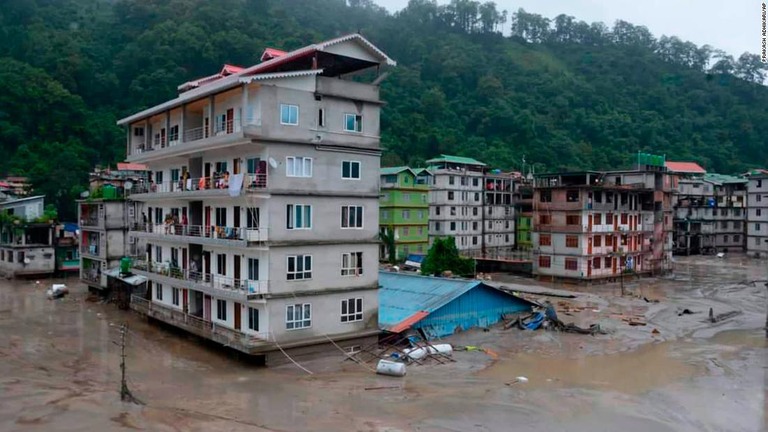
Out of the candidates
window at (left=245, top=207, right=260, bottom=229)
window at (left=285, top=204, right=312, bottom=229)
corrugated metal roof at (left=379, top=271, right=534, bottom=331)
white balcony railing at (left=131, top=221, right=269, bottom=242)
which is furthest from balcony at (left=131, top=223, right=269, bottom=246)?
corrugated metal roof at (left=379, top=271, right=534, bottom=331)

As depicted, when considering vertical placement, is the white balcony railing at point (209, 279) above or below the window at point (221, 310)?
above

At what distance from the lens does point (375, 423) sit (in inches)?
760

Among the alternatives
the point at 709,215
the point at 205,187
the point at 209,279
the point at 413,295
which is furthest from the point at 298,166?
the point at 709,215

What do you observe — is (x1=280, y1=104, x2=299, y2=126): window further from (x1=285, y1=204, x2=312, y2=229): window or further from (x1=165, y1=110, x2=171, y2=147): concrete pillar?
(x1=165, y1=110, x2=171, y2=147): concrete pillar

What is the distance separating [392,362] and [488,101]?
104 meters

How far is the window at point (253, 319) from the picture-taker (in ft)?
84.5

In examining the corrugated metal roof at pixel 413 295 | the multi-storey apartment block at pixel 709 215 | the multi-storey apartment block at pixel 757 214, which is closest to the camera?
the corrugated metal roof at pixel 413 295

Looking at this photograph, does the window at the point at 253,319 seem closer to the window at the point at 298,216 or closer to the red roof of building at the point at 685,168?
the window at the point at 298,216

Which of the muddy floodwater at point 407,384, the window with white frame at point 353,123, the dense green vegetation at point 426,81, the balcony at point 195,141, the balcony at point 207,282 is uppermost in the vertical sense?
the dense green vegetation at point 426,81

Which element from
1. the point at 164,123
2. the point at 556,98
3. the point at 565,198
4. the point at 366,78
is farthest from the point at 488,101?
the point at 164,123

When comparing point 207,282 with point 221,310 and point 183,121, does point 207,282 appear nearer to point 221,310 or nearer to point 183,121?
point 221,310

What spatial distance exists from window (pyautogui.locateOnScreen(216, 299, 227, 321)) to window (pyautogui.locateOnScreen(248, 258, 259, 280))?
10.0 ft

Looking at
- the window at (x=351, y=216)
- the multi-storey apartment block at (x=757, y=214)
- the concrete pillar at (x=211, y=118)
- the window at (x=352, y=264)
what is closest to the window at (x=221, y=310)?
the window at (x=352, y=264)

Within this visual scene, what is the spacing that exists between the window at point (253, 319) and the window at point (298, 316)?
1.26 meters
